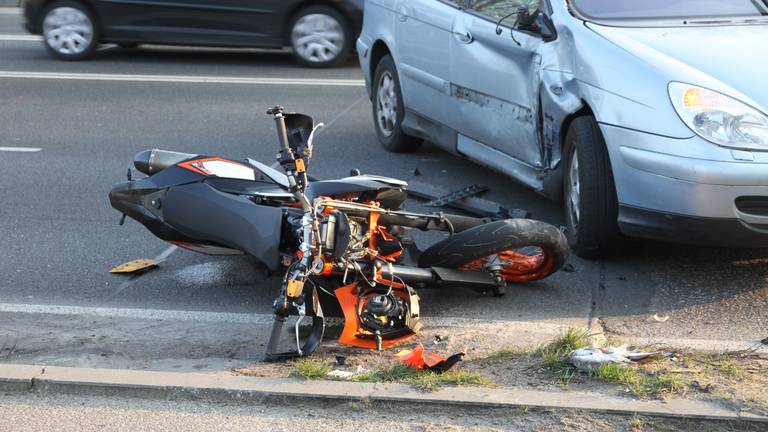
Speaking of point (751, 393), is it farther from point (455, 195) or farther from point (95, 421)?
point (455, 195)

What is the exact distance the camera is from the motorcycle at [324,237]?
469 cm

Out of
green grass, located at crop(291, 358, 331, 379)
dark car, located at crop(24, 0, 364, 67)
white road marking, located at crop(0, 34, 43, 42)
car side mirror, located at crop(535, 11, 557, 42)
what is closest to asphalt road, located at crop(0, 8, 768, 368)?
dark car, located at crop(24, 0, 364, 67)

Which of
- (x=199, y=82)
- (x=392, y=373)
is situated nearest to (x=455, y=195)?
(x=392, y=373)

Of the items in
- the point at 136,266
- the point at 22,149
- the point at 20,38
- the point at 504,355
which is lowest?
the point at 20,38

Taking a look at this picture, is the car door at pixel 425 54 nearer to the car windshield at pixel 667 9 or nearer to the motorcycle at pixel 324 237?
the car windshield at pixel 667 9

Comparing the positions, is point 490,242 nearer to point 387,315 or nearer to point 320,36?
point 387,315

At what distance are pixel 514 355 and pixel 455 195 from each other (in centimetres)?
264

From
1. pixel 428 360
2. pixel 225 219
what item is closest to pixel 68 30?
pixel 225 219

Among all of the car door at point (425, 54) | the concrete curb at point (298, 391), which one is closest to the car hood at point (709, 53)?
the car door at point (425, 54)

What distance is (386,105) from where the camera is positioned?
8.78 m

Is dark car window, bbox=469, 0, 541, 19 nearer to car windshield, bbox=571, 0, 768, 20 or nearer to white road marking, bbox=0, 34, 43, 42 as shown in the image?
car windshield, bbox=571, 0, 768, 20

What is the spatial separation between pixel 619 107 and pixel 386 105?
3.54 meters

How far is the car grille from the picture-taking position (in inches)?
201

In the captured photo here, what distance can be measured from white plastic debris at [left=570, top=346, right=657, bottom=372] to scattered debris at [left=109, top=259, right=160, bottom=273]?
2.65 metres
